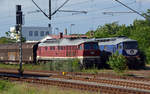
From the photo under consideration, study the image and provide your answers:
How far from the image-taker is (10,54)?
45.0 m

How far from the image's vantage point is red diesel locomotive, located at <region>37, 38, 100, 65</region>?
102ft

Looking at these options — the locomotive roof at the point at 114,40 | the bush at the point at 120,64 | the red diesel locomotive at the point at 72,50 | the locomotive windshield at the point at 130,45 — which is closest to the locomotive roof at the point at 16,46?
the red diesel locomotive at the point at 72,50

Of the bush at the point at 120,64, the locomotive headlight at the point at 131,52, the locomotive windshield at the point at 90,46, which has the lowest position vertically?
the bush at the point at 120,64

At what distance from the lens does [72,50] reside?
3247 centimetres

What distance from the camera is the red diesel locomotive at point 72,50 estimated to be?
31.1m

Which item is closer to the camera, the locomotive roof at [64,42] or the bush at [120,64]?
the bush at [120,64]

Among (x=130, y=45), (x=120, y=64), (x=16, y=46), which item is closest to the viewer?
(x=120, y=64)

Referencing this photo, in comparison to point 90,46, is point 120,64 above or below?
below

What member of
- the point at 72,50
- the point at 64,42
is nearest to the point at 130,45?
the point at 72,50

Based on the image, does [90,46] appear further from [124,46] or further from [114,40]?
[124,46]

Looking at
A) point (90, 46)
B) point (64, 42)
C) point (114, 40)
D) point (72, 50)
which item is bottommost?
point (72, 50)

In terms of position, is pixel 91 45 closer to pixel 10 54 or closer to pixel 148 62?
pixel 148 62

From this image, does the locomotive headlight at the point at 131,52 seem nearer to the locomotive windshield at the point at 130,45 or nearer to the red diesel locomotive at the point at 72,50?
the locomotive windshield at the point at 130,45

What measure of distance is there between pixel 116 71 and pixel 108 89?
1020 cm
